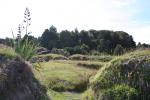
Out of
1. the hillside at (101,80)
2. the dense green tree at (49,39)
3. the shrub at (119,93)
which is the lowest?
the shrub at (119,93)

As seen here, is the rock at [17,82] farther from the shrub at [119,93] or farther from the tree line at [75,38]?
the tree line at [75,38]

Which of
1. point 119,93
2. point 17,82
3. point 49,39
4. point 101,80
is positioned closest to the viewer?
point 17,82

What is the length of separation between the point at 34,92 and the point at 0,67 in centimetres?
126

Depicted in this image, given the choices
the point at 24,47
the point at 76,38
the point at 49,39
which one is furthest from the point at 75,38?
the point at 24,47

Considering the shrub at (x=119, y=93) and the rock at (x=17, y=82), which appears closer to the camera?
the rock at (x=17, y=82)

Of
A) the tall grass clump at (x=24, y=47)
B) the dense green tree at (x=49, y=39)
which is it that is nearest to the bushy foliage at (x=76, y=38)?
the dense green tree at (x=49, y=39)

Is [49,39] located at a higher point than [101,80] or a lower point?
higher

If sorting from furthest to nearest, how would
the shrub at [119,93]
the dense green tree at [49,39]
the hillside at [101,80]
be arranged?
the dense green tree at [49,39]
the shrub at [119,93]
the hillside at [101,80]

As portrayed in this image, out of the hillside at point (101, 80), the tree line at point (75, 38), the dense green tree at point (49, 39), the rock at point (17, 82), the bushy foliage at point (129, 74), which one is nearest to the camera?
the rock at point (17, 82)

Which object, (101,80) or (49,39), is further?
(49,39)

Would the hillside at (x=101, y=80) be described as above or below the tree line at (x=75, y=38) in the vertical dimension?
below

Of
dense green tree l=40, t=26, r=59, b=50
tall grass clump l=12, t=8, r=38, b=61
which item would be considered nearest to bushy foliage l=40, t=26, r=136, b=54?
dense green tree l=40, t=26, r=59, b=50

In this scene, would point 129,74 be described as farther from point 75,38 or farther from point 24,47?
point 75,38

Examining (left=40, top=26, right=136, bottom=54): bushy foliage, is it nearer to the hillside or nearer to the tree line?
the tree line
